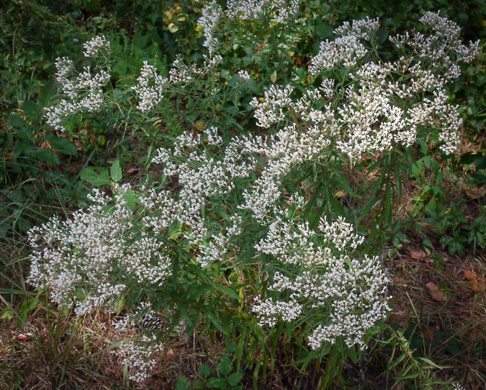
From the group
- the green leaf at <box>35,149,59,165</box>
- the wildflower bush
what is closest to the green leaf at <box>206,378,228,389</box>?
the wildflower bush

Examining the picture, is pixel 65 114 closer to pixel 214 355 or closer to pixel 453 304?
pixel 214 355

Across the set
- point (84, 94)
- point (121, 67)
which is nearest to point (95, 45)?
point (84, 94)

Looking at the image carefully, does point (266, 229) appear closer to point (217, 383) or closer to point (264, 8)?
point (217, 383)

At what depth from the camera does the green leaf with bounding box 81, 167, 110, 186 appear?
4375mm

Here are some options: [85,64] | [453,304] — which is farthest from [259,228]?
[85,64]

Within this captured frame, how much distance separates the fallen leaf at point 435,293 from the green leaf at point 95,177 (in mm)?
3107

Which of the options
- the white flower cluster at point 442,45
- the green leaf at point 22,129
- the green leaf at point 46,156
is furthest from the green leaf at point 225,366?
the green leaf at point 22,129

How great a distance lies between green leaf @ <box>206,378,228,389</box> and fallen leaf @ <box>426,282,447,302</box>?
2.01m

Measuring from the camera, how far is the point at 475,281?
418cm

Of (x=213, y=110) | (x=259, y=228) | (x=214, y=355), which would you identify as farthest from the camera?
(x=214, y=355)

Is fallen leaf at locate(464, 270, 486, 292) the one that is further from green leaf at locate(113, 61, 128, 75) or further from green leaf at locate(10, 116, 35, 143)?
green leaf at locate(10, 116, 35, 143)

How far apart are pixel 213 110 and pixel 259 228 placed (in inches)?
36.2

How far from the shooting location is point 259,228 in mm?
2895

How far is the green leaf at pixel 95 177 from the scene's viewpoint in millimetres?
4375
